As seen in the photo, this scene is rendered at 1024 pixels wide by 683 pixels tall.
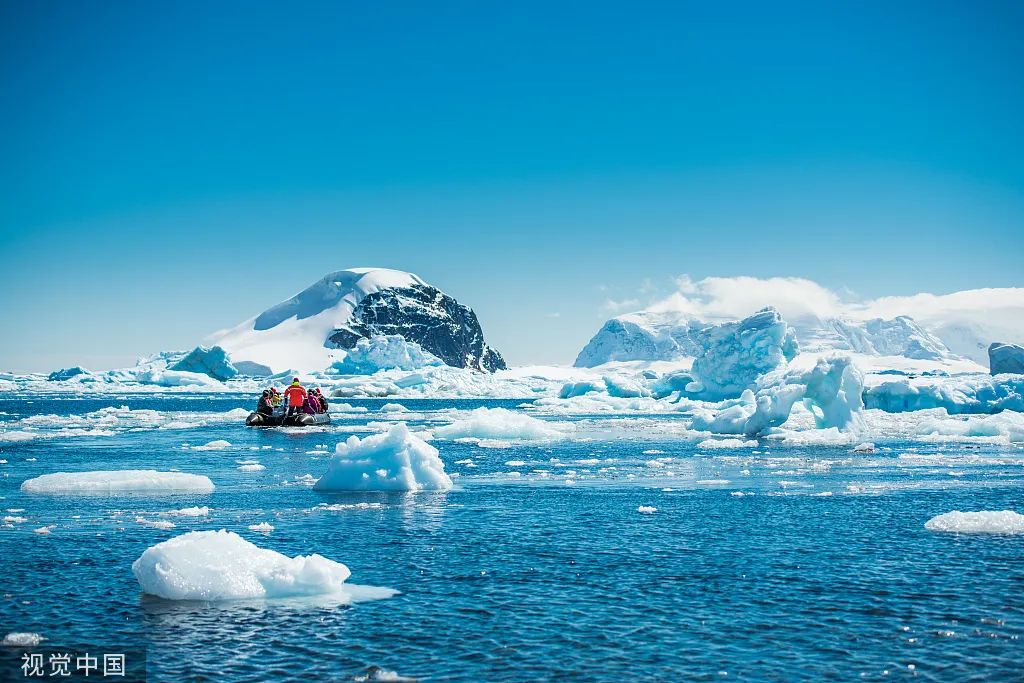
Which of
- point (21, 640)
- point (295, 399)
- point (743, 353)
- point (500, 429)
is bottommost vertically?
point (21, 640)

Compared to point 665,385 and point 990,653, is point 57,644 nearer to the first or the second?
point 990,653

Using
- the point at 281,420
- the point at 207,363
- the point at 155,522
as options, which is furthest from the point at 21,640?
the point at 207,363

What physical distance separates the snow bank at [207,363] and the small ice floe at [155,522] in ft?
409

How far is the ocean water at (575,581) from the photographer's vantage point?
36.2 ft

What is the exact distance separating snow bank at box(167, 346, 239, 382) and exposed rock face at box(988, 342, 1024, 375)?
355 ft

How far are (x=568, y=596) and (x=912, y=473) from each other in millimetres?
20781

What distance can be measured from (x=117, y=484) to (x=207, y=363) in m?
124

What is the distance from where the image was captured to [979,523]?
19.1 meters

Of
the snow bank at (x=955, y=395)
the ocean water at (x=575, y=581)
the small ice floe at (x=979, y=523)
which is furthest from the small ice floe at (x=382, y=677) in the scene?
the snow bank at (x=955, y=395)

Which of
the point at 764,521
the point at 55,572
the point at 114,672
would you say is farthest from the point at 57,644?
the point at 764,521

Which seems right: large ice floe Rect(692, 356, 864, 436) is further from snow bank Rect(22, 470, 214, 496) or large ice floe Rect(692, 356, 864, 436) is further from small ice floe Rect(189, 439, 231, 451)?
snow bank Rect(22, 470, 214, 496)

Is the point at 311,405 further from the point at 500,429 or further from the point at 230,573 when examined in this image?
the point at 230,573

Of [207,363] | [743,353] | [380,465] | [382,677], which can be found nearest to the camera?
[382,677]

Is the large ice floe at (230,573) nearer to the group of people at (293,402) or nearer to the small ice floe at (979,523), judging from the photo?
the small ice floe at (979,523)
